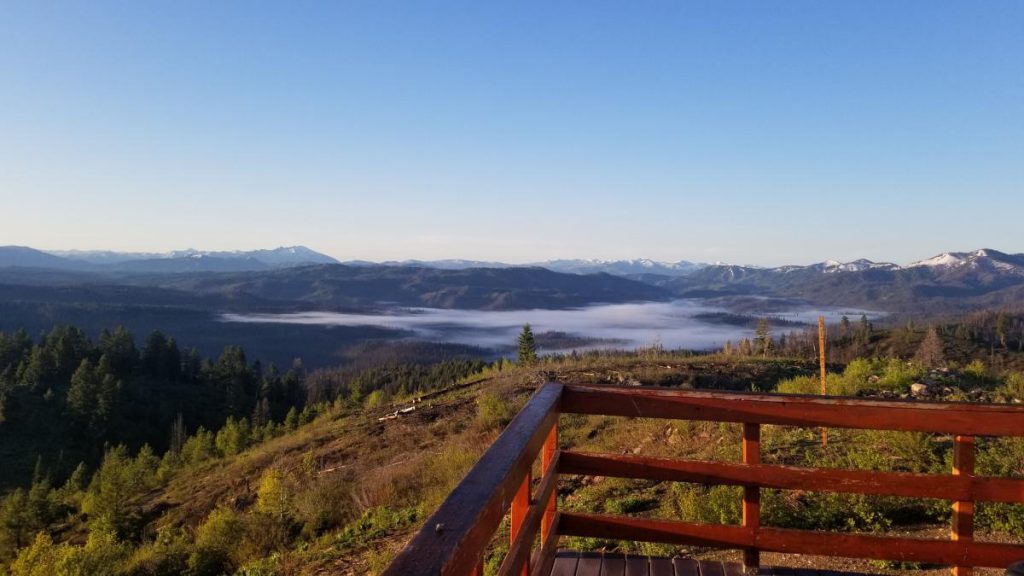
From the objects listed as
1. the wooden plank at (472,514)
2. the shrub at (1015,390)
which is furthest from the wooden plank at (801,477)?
the shrub at (1015,390)


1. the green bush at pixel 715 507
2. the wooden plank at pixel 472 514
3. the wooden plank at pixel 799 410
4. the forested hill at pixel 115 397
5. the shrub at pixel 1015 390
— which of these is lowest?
the forested hill at pixel 115 397

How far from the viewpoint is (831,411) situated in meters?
2.97

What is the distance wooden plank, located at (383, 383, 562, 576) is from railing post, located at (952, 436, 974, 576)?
6.61 ft

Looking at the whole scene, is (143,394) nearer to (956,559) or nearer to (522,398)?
(522,398)

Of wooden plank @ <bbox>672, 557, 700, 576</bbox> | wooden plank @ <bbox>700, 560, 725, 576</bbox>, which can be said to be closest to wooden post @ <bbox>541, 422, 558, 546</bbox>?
wooden plank @ <bbox>672, 557, 700, 576</bbox>

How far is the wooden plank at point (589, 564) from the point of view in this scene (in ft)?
10.9

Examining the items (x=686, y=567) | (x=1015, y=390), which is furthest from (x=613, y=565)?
(x=1015, y=390)

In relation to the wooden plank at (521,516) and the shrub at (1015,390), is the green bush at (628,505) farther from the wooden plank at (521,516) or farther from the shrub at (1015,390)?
the shrub at (1015,390)

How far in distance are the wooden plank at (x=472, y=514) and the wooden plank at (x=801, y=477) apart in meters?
0.88

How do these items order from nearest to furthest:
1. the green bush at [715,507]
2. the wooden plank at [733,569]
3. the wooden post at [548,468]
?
the wooden post at [548,468], the wooden plank at [733,569], the green bush at [715,507]

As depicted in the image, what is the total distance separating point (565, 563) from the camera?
346 cm

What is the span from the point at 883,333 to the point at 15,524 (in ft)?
308

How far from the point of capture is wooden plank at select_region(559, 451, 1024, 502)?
283 cm

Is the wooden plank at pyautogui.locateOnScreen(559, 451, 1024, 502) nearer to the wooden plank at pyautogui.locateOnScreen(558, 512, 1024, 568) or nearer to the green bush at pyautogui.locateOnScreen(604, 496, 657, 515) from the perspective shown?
the wooden plank at pyautogui.locateOnScreen(558, 512, 1024, 568)
